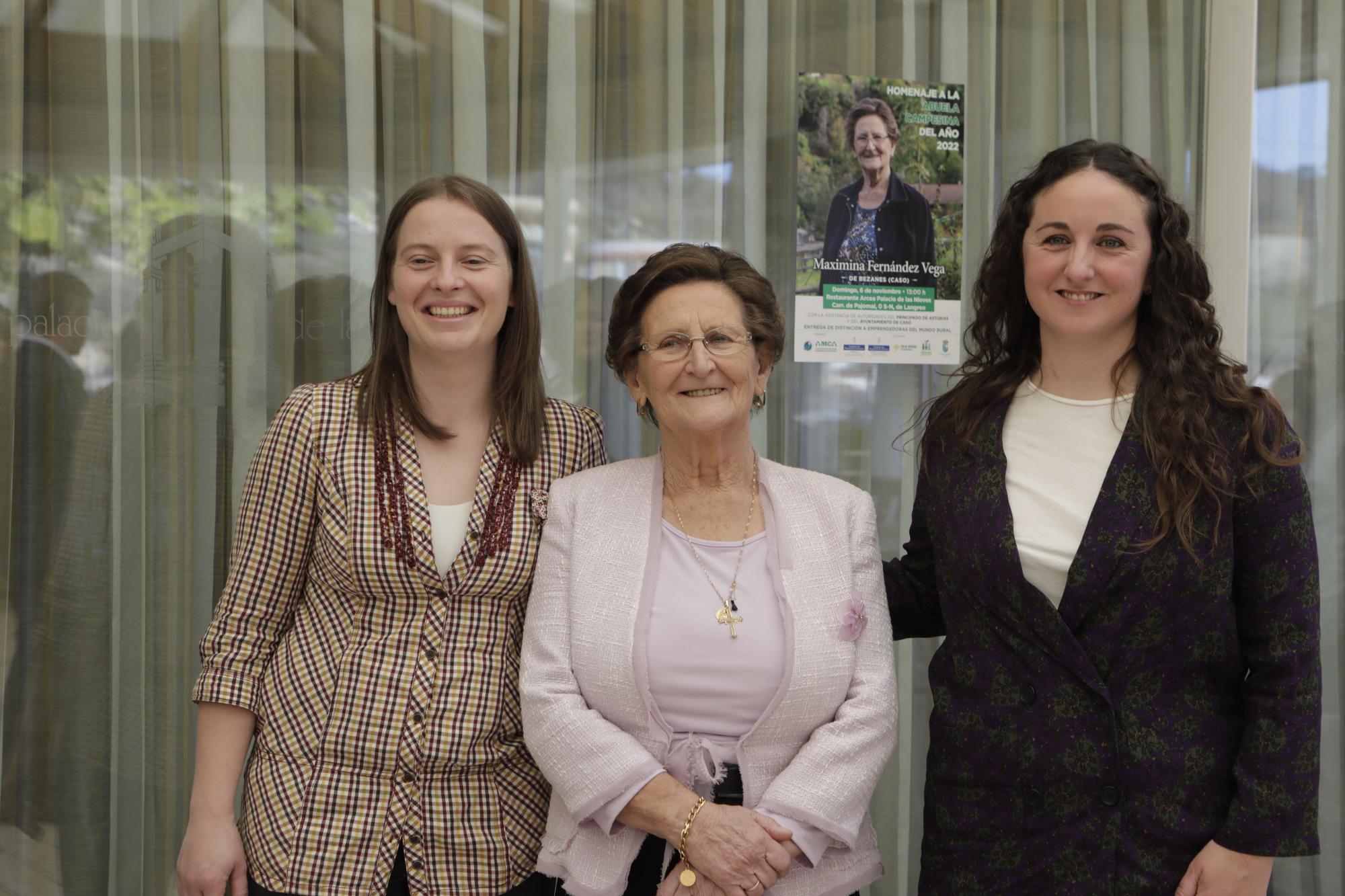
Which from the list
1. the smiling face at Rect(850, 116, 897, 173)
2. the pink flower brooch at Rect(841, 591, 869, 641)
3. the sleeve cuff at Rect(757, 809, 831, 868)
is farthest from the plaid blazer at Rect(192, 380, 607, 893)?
the smiling face at Rect(850, 116, 897, 173)

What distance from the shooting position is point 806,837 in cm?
180

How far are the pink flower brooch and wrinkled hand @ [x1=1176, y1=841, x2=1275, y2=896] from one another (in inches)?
24.7

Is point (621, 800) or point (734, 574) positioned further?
point (734, 574)

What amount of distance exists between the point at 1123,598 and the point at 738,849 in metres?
0.73

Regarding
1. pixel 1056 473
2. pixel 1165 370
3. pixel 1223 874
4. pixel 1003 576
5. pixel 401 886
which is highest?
pixel 1165 370

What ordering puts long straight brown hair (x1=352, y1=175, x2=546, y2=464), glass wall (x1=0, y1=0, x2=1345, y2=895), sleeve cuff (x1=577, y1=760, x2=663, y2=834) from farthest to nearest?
glass wall (x1=0, y1=0, x2=1345, y2=895), long straight brown hair (x1=352, y1=175, x2=546, y2=464), sleeve cuff (x1=577, y1=760, x2=663, y2=834)

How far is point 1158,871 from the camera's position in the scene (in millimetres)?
1721

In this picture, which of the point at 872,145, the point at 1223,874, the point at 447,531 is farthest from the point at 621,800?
the point at 872,145

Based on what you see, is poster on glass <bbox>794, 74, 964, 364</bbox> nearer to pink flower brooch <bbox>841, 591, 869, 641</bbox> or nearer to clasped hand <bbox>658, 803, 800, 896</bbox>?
pink flower brooch <bbox>841, 591, 869, 641</bbox>

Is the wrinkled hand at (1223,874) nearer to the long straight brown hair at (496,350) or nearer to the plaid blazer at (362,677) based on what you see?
the plaid blazer at (362,677)

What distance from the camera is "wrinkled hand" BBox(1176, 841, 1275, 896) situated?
5.54ft

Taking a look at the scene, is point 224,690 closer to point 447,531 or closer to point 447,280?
point 447,531

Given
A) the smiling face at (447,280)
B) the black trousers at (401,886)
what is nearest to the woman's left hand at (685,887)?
the black trousers at (401,886)

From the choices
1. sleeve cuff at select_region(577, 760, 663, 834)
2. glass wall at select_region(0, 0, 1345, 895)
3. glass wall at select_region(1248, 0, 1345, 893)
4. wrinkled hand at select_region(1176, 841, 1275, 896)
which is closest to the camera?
wrinkled hand at select_region(1176, 841, 1275, 896)
